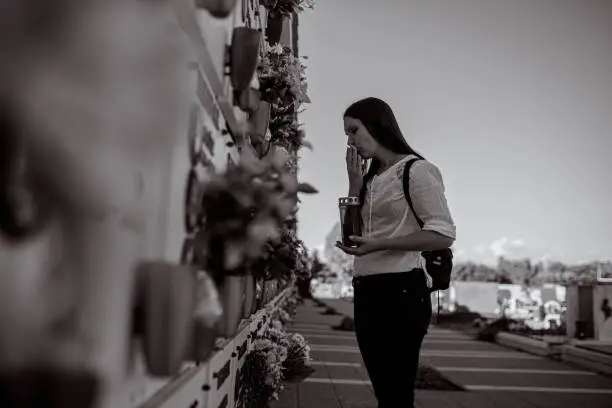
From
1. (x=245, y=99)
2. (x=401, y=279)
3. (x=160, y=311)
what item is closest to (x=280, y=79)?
(x=245, y=99)

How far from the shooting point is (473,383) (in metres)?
8.66

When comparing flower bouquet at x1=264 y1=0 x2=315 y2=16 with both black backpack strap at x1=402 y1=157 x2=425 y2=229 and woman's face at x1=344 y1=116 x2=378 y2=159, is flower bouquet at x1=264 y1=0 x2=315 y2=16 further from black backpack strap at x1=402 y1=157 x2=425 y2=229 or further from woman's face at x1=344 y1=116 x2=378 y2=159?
black backpack strap at x1=402 y1=157 x2=425 y2=229

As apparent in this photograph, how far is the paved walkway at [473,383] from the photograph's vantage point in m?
6.99

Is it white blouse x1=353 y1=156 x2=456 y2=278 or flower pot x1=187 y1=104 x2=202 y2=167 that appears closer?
flower pot x1=187 y1=104 x2=202 y2=167

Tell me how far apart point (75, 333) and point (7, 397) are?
0.61 ft

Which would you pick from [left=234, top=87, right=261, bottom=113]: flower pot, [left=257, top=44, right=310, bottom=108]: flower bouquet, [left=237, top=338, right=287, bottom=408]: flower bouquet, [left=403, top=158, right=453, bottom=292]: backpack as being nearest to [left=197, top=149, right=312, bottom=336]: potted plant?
[left=403, top=158, right=453, bottom=292]: backpack

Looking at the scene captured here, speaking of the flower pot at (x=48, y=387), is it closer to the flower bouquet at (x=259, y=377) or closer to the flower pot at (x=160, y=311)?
the flower pot at (x=160, y=311)

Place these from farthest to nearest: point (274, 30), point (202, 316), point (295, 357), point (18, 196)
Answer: point (295, 357)
point (274, 30)
point (202, 316)
point (18, 196)

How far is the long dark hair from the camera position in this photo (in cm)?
276

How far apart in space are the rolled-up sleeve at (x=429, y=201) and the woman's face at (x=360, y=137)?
23 cm

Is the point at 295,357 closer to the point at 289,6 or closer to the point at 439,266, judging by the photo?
the point at 289,6

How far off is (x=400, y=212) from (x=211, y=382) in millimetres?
1108

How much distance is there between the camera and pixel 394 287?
2.59 m

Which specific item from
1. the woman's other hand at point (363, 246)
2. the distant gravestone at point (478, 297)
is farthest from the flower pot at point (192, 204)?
the distant gravestone at point (478, 297)
